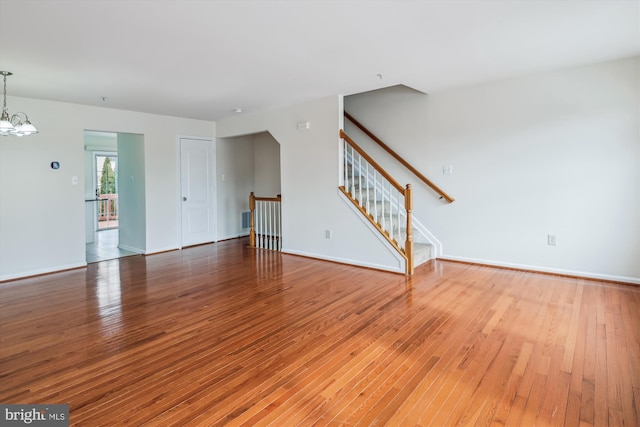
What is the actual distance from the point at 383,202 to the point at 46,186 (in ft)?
15.6

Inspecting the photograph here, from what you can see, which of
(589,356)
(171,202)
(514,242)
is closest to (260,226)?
(171,202)

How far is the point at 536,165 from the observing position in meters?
4.39

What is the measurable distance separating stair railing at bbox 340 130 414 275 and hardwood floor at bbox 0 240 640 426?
611mm

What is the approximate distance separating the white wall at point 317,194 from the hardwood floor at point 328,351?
781 millimetres

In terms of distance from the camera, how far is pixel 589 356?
2395 millimetres

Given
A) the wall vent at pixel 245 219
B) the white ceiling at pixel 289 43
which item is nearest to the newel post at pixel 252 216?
the wall vent at pixel 245 219

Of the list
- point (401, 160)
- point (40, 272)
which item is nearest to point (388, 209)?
point (401, 160)

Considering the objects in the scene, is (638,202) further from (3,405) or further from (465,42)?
(3,405)

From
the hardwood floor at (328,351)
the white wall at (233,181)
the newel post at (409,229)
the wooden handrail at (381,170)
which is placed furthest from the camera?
the white wall at (233,181)

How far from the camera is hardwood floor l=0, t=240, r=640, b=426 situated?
6.17 ft

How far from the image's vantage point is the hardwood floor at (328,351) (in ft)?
6.17

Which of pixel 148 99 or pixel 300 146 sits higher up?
pixel 148 99

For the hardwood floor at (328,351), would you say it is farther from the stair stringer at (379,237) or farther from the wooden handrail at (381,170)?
the wooden handrail at (381,170)

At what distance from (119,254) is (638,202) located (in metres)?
7.39
